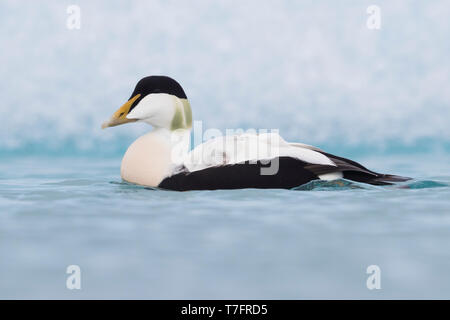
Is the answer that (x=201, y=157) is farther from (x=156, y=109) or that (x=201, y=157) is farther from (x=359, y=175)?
(x=359, y=175)

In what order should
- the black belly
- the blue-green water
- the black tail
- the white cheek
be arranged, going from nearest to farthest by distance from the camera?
the blue-green water → the black belly → the black tail → the white cheek

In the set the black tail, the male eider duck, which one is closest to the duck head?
the male eider duck

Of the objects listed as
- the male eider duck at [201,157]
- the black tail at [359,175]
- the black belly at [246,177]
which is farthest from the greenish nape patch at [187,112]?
the black tail at [359,175]

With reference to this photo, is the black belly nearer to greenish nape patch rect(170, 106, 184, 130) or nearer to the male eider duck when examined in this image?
the male eider duck

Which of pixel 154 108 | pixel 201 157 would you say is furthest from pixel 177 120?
pixel 201 157

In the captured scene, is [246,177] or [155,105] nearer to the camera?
[246,177]

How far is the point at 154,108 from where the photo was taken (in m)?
4.90

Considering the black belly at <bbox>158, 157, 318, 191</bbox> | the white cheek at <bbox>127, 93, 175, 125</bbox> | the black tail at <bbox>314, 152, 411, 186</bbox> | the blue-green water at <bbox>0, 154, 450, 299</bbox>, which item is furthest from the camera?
the white cheek at <bbox>127, 93, 175, 125</bbox>

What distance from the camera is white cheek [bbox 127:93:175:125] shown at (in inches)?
193

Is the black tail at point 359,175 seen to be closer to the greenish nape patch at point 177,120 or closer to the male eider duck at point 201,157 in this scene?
the male eider duck at point 201,157

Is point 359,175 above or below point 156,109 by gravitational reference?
below

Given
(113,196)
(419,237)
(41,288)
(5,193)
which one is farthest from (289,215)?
(5,193)

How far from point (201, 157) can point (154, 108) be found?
0.60m

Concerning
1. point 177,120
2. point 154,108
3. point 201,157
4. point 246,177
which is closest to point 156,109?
point 154,108
